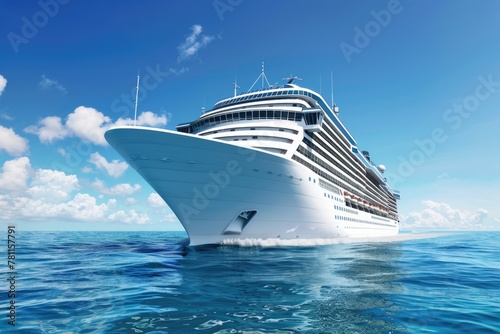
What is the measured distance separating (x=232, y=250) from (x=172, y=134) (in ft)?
29.0

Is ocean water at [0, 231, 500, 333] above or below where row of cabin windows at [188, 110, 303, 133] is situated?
below

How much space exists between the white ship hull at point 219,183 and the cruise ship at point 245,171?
0.21ft

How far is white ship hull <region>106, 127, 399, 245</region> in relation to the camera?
56.0 ft

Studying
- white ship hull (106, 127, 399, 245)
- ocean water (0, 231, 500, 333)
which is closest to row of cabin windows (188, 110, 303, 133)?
white ship hull (106, 127, 399, 245)

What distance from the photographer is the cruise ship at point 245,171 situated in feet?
57.1

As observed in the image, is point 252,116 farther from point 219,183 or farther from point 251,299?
point 251,299

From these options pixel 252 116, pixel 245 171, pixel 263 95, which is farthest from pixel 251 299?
pixel 263 95

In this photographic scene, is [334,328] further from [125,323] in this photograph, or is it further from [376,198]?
[376,198]

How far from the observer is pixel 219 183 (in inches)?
727

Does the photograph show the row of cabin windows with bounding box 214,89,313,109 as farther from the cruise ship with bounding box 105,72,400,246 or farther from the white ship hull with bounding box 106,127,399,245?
the white ship hull with bounding box 106,127,399,245

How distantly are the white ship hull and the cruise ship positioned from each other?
63mm

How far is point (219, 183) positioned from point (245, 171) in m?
1.96

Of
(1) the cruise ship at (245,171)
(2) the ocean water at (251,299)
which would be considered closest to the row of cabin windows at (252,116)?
(1) the cruise ship at (245,171)

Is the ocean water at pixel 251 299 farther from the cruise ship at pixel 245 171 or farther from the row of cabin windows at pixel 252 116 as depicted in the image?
the row of cabin windows at pixel 252 116
